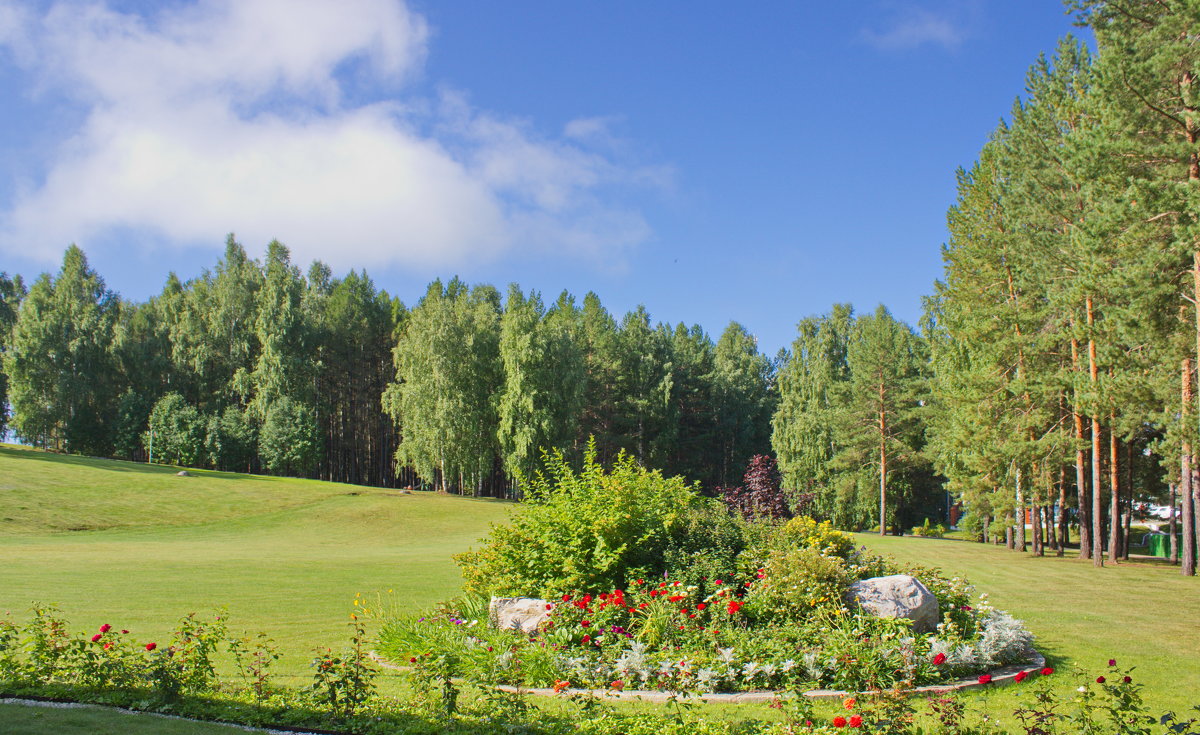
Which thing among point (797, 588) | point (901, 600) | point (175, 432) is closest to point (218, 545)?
point (797, 588)

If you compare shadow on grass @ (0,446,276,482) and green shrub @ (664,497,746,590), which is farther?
shadow on grass @ (0,446,276,482)

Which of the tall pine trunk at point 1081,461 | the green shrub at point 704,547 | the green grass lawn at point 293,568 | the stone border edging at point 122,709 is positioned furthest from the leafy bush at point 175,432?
the tall pine trunk at point 1081,461

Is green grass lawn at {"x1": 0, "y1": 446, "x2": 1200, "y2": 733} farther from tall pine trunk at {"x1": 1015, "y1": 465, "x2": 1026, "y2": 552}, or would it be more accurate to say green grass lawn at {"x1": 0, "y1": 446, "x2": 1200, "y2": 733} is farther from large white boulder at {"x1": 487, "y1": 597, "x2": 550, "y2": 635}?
large white boulder at {"x1": 487, "y1": 597, "x2": 550, "y2": 635}

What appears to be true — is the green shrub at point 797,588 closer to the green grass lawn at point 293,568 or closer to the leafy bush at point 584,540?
the leafy bush at point 584,540

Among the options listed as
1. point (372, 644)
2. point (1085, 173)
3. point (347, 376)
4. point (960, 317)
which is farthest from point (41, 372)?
point (1085, 173)

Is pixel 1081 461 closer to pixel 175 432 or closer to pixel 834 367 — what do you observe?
pixel 834 367

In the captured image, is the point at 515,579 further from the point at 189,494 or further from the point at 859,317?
the point at 859,317

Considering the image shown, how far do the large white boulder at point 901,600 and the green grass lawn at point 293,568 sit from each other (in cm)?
134

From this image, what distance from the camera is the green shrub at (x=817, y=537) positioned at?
10.5m

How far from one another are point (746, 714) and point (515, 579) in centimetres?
421

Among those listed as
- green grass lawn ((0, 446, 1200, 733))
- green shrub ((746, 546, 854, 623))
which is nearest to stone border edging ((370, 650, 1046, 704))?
green grass lawn ((0, 446, 1200, 733))

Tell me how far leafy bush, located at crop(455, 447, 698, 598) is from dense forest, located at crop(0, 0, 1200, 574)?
6257mm

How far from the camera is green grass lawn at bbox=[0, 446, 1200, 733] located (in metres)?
10.6

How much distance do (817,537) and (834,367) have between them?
39358 millimetres
